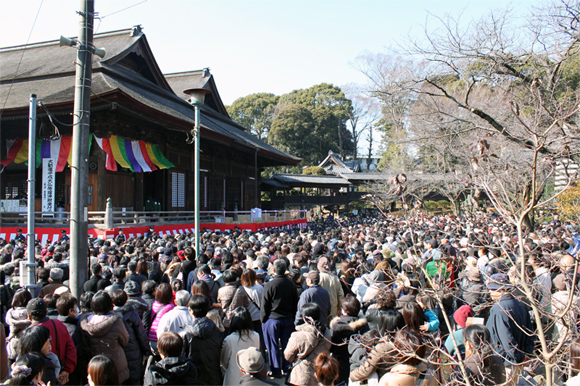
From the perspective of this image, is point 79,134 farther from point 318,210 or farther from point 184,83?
point 318,210

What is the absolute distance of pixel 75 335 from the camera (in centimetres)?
349

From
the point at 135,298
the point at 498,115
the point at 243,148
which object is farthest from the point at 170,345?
the point at 243,148

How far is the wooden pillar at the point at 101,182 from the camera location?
13.4m

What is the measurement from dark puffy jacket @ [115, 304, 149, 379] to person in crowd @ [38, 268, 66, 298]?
1.68 m

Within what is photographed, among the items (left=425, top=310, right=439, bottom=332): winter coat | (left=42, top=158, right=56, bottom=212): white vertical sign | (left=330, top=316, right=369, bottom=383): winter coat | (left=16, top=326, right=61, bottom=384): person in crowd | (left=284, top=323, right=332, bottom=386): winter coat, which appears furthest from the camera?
(left=42, top=158, right=56, bottom=212): white vertical sign

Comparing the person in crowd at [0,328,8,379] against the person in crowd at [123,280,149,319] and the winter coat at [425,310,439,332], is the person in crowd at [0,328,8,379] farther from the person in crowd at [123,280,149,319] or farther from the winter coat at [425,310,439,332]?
the winter coat at [425,310,439,332]

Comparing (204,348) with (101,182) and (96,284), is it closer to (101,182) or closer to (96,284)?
(96,284)

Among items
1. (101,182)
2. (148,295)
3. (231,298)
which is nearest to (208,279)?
(231,298)

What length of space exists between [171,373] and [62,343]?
1103 millimetres

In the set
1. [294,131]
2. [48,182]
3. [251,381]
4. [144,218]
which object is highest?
[294,131]

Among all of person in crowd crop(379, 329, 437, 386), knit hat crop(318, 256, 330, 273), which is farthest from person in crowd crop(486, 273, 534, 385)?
knit hat crop(318, 256, 330, 273)

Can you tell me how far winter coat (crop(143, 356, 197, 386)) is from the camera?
9.43 ft

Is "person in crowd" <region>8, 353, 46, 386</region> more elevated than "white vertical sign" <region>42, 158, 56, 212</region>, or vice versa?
"white vertical sign" <region>42, 158, 56, 212</region>

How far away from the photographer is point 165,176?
17453mm
